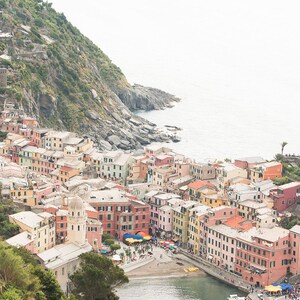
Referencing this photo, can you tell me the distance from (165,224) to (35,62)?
45862mm

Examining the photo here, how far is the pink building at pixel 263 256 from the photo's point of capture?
5244 centimetres

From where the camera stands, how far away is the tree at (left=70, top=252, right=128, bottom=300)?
136 feet

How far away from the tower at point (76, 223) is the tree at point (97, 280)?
8220 millimetres

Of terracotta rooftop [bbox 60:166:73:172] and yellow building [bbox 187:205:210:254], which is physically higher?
terracotta rooftop [bbox 60:166:73:172]

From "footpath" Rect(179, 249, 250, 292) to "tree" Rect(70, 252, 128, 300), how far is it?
12011 millimetres

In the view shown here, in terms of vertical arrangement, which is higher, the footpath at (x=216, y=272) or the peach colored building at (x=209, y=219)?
the peach colored building at (x=209, y=219)

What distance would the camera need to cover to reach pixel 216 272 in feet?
179

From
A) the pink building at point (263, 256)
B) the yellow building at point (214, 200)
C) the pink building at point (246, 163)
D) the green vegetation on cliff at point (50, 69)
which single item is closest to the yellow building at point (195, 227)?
the yellow building at point (214, 200)

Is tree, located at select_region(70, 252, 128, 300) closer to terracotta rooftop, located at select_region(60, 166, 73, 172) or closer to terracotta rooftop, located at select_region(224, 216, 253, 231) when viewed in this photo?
terracotta rooftop, located at select_region(224, 216, 253, 231)

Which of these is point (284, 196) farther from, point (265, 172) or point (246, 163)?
point (246, 163)

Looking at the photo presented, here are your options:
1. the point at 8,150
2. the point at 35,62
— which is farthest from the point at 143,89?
the point at 8,150

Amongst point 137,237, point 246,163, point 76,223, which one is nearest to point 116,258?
point 76,223

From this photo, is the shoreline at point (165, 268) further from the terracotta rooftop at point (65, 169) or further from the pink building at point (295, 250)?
the terracotta rooftop at point (65, 169)

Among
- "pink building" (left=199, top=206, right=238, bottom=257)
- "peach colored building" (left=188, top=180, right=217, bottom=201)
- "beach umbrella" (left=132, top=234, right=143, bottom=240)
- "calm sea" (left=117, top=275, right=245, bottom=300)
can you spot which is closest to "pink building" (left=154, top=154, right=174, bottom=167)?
"peach colored building" (left=188, top=180, right=217, bottom=201)
